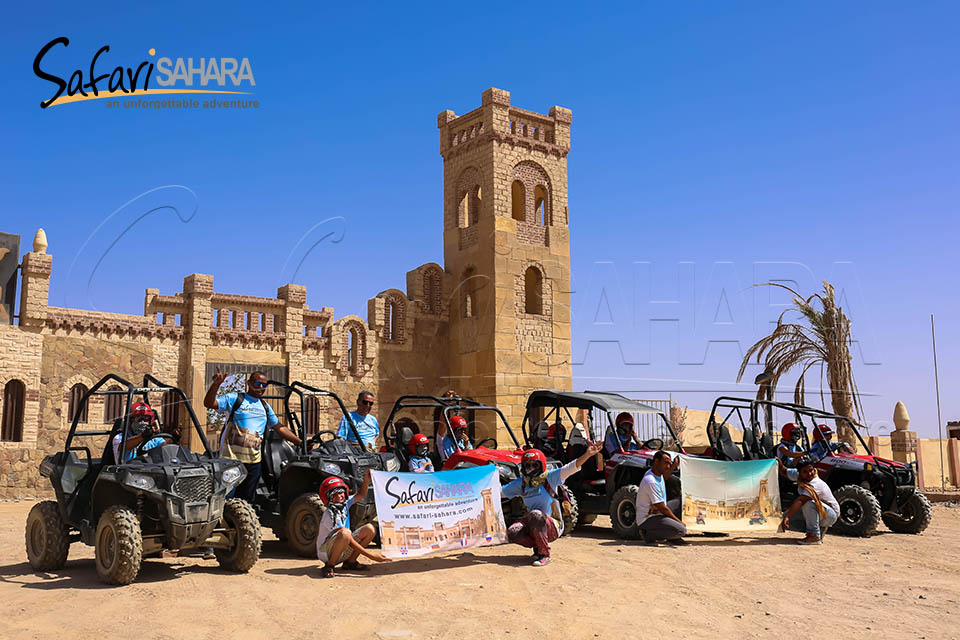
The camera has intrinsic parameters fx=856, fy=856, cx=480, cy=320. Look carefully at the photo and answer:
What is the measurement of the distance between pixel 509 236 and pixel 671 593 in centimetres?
1965

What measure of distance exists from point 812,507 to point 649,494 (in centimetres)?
221

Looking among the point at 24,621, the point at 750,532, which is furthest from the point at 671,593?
the point at 24,621

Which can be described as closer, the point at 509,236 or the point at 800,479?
the point at 800,479

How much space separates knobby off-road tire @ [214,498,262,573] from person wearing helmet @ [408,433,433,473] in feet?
9.31

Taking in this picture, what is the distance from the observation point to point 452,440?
1256 centimetres

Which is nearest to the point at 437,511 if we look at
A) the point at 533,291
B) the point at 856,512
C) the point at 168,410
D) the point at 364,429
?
the point at 364,429

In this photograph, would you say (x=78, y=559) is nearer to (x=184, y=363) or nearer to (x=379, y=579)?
(x=379, y=579)

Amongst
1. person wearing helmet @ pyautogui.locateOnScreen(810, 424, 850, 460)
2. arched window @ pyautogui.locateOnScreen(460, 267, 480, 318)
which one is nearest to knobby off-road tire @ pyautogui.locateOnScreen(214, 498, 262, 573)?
person wearing helmet @ pyautogui.locateOnScreen(810, 424, 850, 460)

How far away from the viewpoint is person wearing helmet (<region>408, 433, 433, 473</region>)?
1102cm

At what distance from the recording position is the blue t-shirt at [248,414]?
9.96 m

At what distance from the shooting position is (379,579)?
8289 millimetres

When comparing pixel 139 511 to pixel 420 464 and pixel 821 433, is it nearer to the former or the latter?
pixel 420 464

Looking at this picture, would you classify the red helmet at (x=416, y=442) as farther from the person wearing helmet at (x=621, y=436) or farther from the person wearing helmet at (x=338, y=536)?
the person wearing helmet at (x=621, y=436)

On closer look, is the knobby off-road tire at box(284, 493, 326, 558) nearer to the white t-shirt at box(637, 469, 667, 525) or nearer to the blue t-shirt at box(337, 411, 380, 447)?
the blue t-shirt at box(337, 411, 380, 447)
